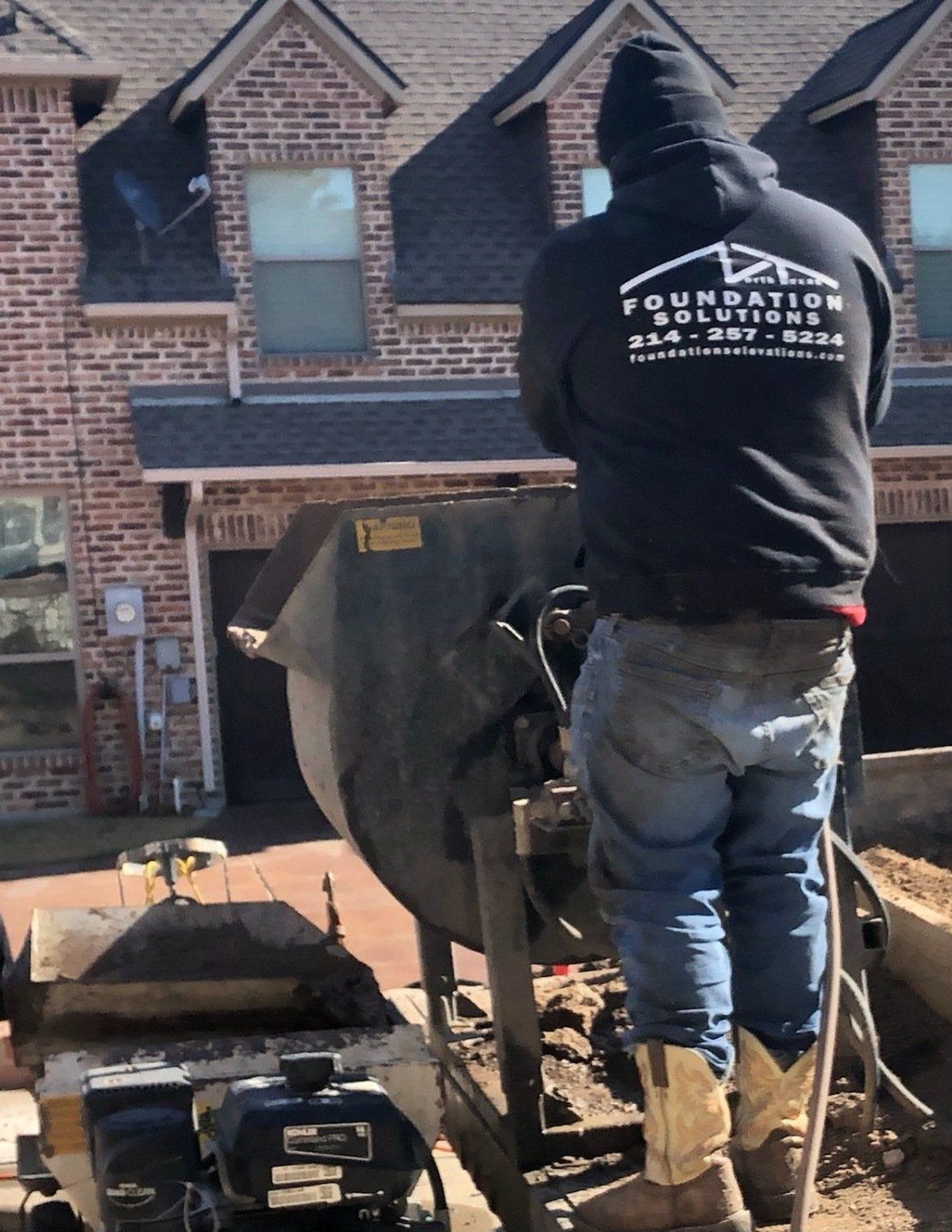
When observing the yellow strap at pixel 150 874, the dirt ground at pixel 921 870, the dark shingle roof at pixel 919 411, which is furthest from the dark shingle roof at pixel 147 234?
the yellow strap at pixel 150 874

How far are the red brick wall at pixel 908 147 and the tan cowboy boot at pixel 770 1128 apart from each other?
1146 cm

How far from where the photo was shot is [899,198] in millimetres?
13852

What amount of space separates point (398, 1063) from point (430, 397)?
9973 mm

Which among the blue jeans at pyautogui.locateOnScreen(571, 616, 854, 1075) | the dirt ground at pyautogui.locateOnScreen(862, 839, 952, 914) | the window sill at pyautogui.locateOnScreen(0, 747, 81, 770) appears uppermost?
the blue jeans at pyautogui.locateOnScreen(571, 616, 854, 1075)

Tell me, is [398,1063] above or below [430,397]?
below

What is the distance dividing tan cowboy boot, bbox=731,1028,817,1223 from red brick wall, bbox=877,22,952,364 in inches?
451

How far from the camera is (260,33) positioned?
41.6ft

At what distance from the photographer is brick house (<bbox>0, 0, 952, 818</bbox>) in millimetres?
12258

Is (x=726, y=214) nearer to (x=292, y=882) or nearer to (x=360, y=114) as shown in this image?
(x=292, y=882)

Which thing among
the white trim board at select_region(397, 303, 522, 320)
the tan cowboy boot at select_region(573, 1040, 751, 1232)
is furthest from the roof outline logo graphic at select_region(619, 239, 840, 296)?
the white trim board at select_region(397, 303, 522, 320)

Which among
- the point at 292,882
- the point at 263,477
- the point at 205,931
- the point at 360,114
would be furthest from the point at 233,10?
the point at 205,931

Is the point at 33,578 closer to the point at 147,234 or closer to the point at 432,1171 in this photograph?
the point at 147,234

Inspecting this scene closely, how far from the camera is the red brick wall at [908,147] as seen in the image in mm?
13844

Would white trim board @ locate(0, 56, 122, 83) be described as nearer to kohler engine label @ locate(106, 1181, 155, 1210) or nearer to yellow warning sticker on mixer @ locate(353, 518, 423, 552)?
yellow warning sticker on mixer @ locate(353, 518, 423, 552)
